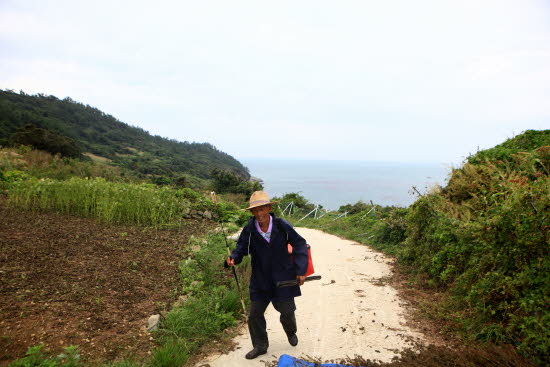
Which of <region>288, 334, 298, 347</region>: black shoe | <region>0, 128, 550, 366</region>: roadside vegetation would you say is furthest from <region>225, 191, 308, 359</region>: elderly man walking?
<region>0, 128, 550, 366</region>: roadside vegetation

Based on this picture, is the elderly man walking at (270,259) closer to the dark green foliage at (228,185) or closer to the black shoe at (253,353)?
the black shoe at (253,353)

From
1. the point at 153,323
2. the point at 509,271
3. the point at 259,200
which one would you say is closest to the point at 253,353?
the point at 153,323

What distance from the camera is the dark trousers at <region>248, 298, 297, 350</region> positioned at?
12.9 ft

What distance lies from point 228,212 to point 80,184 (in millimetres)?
4850

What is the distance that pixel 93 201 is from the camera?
9.00 metres

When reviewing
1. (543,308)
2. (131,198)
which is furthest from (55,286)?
(543,308)

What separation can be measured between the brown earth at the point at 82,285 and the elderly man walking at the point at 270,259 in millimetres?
1384

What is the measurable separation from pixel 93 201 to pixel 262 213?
275 inches

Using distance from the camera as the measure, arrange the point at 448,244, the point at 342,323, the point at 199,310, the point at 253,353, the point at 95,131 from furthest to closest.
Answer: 1. the point at 95,131
2. the point at 448,244
3. the point at 342,323
4. the point at 199,310
5. the point at 253,353

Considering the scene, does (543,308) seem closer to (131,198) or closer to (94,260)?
(94,260)

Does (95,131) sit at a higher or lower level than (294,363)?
higher

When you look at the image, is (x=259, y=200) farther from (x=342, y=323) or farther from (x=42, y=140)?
(x=42, y=140)

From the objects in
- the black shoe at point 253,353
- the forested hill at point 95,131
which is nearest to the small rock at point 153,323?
the black shoe at point 253,353

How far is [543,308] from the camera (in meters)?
3.49
